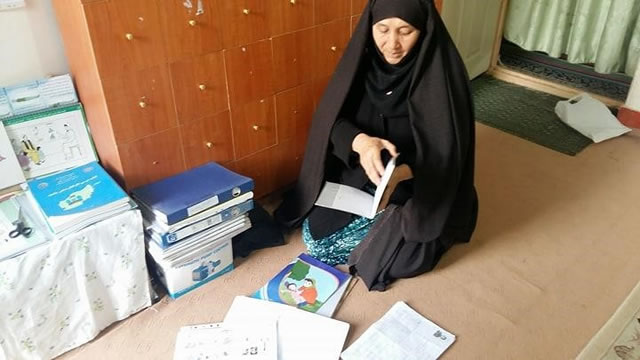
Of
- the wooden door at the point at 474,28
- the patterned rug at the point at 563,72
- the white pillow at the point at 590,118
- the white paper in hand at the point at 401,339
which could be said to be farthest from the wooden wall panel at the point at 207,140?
the patterned rug at the point at 563,72

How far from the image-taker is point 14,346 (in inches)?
50.8

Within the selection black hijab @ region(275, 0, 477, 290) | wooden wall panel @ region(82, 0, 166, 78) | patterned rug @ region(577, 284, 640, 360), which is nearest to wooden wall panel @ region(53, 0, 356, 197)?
wooden wall panel @ region(82, 0, 166, 78)

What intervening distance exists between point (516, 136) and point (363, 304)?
4.79 ft

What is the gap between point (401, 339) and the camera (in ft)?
4.75

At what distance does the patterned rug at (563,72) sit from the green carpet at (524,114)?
0.21 meters

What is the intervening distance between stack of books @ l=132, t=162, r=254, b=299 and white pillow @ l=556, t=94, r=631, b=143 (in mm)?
1884

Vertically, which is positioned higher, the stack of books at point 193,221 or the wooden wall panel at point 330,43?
the wooden wall panel at point 330,43

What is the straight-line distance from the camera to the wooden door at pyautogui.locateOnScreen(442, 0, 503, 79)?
279 cm

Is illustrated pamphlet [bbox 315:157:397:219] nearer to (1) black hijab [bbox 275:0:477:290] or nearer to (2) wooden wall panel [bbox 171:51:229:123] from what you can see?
(1) black hijab [bbox 275:0:477:290]

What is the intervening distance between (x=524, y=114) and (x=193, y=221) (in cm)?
206

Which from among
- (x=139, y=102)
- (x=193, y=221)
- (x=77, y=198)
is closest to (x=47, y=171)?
(x=77, y=198)

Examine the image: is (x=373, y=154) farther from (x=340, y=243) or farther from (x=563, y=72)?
(x=563, y=72)

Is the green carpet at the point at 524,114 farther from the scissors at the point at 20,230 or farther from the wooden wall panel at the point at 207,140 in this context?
the scissors at the point at 20,230

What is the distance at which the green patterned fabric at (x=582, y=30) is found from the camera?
A: 2.84 metres
